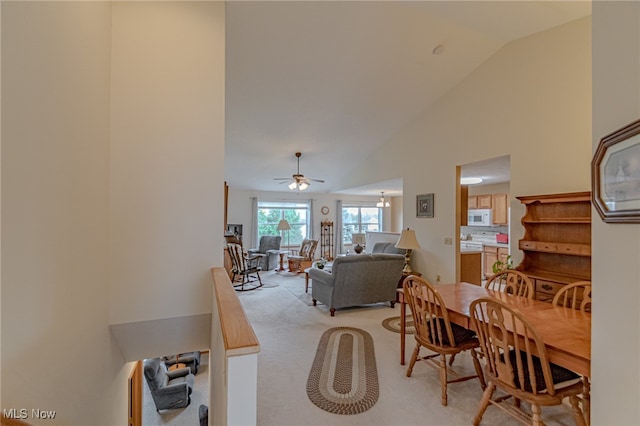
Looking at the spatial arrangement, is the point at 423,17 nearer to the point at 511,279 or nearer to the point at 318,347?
the point at 511,279

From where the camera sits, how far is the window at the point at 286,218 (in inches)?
346

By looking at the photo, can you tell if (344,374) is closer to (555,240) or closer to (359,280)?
(359,280)

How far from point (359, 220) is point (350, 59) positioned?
674 centimetres

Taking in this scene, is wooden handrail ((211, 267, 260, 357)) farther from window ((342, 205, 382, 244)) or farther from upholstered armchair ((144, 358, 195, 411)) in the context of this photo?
window ((342, 205, 382, 244))

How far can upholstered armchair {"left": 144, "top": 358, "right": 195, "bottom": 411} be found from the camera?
3359 mm

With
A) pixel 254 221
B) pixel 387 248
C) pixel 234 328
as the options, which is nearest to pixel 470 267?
pixel 387 248

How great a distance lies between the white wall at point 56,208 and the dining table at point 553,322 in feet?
7.93

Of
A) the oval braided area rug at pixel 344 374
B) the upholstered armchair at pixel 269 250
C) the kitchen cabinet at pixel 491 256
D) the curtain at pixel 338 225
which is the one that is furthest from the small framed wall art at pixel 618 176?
the curtain at pixel 338 225

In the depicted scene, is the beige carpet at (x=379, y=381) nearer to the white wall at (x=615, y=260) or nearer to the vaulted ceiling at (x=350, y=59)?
the white wall at (x=615, y=260)

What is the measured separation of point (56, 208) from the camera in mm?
1470

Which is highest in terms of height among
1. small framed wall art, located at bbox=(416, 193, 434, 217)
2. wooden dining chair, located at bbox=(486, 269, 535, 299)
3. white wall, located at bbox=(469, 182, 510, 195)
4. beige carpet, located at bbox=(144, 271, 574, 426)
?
white wall, located at bbox=(469, 182, 510, 195)

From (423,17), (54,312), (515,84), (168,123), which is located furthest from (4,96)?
(515,84)

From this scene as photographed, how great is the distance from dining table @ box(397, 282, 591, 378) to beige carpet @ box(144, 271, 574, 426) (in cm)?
Result: 41

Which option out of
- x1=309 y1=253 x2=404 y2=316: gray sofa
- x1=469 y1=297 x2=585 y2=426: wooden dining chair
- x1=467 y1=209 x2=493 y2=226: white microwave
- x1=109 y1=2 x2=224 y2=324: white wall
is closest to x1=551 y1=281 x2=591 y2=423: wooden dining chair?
x1=469 y1=297 x2=585 y2=426: wooden dining chair
